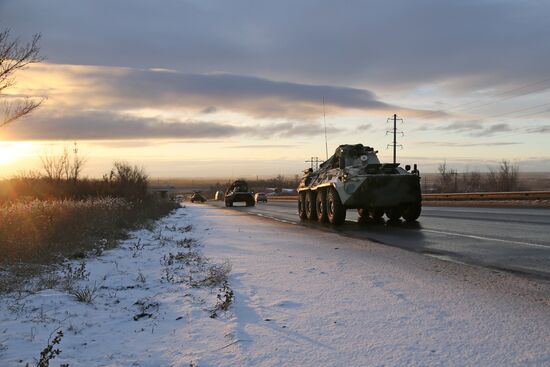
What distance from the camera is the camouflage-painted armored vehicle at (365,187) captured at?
44.8ft

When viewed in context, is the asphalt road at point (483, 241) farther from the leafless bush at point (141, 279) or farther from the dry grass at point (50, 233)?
the dry grass at point (50, 233)

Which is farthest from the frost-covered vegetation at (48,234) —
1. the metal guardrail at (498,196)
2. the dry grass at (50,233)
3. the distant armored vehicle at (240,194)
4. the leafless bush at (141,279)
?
the distant armored vehicle at (240,194)

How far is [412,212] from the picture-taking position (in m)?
14.4

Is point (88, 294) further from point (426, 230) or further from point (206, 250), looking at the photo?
point (426, 230)

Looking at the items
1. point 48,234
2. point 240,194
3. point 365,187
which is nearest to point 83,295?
point 48,234

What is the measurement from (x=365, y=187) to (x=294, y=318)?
9.91 metres

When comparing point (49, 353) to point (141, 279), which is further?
point (141, 279)

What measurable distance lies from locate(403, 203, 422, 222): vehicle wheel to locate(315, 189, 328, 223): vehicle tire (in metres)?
2.64

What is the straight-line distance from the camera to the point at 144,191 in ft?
111

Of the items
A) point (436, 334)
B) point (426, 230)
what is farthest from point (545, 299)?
point (426, 230)

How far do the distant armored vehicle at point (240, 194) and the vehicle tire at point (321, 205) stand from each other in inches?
982

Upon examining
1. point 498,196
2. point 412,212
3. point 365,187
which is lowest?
point 412,212

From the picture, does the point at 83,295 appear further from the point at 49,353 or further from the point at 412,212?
the point at 412,212

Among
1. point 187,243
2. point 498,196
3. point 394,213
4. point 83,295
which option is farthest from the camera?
point 498,196
